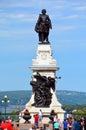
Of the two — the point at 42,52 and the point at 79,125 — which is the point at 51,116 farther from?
the point at 79,125

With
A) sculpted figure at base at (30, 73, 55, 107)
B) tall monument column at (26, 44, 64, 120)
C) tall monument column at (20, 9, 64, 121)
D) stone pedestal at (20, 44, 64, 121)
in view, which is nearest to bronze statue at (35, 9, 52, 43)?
tall monument column at (20, 9, 64, 121)

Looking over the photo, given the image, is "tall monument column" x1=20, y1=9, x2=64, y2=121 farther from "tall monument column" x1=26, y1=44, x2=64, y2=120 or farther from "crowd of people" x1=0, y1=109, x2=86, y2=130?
"crowd of people" x1=0, y1=109, x2=86, y2=130

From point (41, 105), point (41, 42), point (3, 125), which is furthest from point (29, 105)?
point (3, 125)

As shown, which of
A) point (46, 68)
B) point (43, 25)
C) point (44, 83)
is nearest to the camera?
point (46, 68)

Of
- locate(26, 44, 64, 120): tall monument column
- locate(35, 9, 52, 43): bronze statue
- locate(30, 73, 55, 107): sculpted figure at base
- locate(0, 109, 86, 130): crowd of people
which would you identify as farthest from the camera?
locate(35, 9, 52, 43): bronze statue

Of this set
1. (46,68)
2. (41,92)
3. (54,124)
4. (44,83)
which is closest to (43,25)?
(46,68)

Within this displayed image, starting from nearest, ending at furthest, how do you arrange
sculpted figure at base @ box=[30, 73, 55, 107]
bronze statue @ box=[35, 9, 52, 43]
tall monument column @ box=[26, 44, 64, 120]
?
1. tall monument column @ box=[26, 44, 64, 120]
2. sculpted figure at base @ box=[30, 73, 55, 107]
3. bronze statue @ box=[35, 9, 52, 43]

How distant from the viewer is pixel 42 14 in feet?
221

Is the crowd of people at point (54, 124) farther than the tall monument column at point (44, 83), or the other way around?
the tall monument column at point (44, 83)

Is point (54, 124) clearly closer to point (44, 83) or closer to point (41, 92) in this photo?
point (44, 83)

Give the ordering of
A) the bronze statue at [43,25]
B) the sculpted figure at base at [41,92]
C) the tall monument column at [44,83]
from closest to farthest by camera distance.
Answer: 1. the tall monument column at [44,83]
2. the sculpted figure at base at [41,92]
3. the bronze statue at [43,25]

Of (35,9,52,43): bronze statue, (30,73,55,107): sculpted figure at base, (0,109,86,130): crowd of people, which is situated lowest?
(0,109,86,130): crowd of people

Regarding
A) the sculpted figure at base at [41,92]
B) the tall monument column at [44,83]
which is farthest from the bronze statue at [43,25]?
the sculpted figure at base at [41,92]

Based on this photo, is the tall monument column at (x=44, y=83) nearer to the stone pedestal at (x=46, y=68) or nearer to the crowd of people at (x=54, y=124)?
the stone pedestal at (x=46, y=68)
